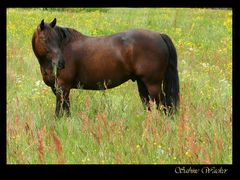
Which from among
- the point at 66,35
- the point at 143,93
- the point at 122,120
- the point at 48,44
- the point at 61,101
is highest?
the point at 66,35

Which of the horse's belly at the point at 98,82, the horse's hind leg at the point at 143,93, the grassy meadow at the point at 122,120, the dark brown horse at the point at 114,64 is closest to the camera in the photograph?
the grassy meadow at the point at 122,120

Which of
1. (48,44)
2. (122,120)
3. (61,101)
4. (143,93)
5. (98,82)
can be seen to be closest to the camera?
(122,120)

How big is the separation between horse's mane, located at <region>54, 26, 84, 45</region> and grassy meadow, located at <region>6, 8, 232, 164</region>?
40.2 inches

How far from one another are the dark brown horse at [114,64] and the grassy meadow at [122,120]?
32 cm

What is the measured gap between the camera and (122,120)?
5.64 meters

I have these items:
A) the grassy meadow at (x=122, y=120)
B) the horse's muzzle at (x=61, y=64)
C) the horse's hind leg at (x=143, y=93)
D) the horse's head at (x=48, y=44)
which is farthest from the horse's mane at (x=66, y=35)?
the horse's hind leg at (x=143, y=93)

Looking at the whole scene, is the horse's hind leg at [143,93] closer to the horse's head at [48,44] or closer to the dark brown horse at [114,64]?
the dark brown horse at [114,64]

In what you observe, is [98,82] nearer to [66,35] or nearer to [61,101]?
A: [61,101]

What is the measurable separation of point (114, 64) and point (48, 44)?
1.09 metres

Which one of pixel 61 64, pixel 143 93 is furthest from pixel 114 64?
pixel 61 64

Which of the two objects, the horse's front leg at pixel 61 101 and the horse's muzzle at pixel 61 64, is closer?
the horse's muzzle at pixel 61 64

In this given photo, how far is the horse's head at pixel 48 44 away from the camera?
5980 mm

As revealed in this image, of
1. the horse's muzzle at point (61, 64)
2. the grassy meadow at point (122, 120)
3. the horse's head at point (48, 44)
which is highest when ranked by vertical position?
the horse's head at point (48, 44)

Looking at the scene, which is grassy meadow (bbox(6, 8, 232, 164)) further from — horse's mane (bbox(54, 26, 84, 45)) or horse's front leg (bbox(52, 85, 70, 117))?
horse's mane (bbox(54, 26, 84, 45))
